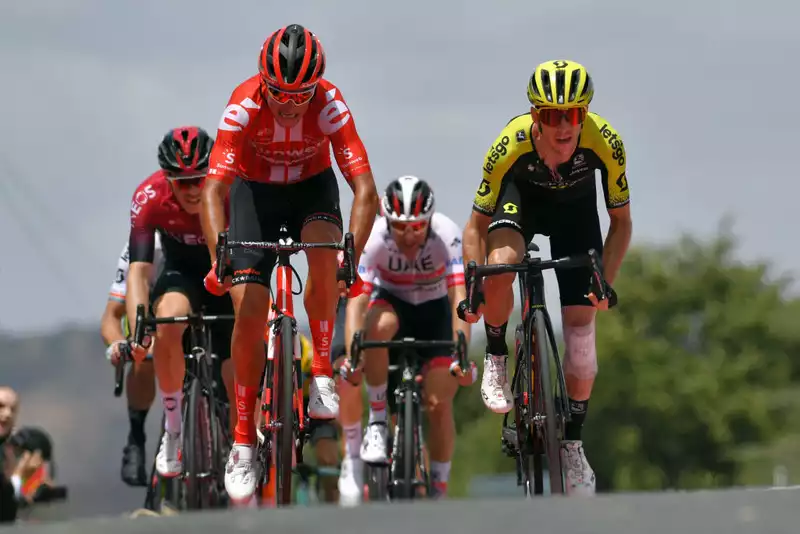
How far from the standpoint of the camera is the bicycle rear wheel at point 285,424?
8.28 meters

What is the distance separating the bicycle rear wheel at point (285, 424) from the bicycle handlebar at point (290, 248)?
480 millimetres

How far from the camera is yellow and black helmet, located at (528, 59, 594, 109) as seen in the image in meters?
8.83

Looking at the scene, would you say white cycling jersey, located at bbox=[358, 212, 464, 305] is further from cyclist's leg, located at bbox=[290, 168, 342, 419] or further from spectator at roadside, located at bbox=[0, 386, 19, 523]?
spectator at roadside, located at bbox=[0, 386, 19, 523]

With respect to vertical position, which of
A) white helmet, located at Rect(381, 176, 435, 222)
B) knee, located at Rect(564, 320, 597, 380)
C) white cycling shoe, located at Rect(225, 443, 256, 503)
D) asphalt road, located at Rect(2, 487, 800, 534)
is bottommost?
asphalt road, located at Rect(2, 487, 800, 534)

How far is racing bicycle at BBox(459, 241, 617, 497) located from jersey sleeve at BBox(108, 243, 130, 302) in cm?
368

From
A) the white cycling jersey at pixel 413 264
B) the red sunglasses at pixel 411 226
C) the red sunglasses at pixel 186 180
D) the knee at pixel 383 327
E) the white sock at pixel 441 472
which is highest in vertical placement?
the red sunglasses at pixel 186 180

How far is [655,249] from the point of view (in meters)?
82.8

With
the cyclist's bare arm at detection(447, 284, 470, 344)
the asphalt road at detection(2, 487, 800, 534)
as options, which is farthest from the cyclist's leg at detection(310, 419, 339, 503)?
the asphalt road at detection(2, 487, 800, 534)

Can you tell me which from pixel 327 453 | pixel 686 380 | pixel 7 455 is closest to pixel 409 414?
pixel 7 455

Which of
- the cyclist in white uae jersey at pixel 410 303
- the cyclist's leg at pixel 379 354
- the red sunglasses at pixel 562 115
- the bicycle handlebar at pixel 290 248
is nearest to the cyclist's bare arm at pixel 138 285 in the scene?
the cyclist in white uae jersey at pixel 410 303

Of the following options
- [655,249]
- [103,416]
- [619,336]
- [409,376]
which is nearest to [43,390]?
[103,416]

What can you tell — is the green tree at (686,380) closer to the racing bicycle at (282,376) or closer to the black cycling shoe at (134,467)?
the black cycling shoe at (134,467)

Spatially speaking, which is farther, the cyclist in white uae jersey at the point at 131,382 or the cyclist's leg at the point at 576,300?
the cyclist in white uae jersey at the point at 131,382

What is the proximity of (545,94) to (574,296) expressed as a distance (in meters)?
1.25
